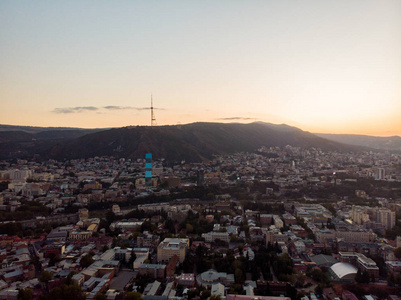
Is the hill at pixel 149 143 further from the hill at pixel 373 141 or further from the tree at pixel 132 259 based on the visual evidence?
the tree at pixel 132 259

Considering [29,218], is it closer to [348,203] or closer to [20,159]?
[348,203]

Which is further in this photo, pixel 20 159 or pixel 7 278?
pixel 20 159

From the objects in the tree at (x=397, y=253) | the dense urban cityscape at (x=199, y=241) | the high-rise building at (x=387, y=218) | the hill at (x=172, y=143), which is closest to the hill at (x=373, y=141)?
the hill at (x=172, y=143)

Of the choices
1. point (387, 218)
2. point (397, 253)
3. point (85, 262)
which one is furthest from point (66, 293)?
point (387, 218)

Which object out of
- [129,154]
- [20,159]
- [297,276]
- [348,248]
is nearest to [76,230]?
[297,276]

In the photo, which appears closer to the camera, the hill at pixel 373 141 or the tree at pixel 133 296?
the tree at pixel 133 296

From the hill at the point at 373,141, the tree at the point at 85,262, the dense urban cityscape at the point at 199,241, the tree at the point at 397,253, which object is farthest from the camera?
the hill at the point at 373,141

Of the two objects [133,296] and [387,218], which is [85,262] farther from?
[387,218]

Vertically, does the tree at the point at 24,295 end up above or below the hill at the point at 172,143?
below

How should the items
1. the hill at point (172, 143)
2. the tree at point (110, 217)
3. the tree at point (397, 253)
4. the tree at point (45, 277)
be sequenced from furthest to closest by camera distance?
the hill at point (172, 143), the tree at point (110, 217), the tree at point (397, 253), the tree at point (45, 277)
